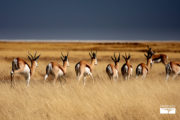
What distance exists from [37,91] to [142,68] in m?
6.82

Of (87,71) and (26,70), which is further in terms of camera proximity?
(87,71)

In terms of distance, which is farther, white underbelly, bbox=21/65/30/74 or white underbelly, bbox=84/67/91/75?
white underbelly, bbox=84/67/91/75

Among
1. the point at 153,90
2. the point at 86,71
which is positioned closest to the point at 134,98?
the point at 153,90

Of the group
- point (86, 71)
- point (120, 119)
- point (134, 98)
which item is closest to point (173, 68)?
point (86, 71)

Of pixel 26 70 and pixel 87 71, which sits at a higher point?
pixel 26 70

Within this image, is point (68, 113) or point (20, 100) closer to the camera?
point (68, 113)

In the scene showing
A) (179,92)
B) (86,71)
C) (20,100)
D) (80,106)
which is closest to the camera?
(80,106)

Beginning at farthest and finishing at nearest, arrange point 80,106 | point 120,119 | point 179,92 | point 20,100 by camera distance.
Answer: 1. point 179,92
2. point 20,100
3. point 80,106
4. point 120,119

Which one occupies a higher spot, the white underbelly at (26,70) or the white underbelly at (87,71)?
the white underbelly at (26,70)

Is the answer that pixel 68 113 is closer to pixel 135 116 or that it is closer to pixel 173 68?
pixel 135 116

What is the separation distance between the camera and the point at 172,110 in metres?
5.98

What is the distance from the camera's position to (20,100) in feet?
22.8

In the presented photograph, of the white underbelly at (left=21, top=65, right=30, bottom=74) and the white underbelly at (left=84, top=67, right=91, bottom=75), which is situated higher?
the white underbelly at (left=21, top=65, right=30, bottom=74)

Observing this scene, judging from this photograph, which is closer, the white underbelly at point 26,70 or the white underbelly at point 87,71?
the white underbelly at point 26,70
